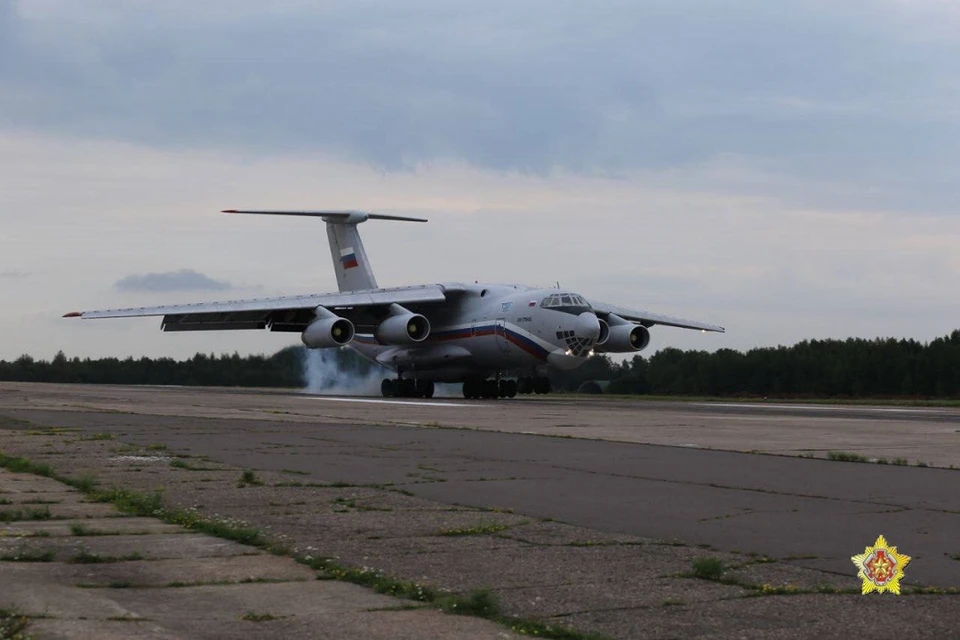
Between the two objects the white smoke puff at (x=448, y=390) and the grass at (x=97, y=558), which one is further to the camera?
the white smoke puff at (x=448, y=390)

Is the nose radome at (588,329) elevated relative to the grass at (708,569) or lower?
elevated

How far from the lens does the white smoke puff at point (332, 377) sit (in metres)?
49.5

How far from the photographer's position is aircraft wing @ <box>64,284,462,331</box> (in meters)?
38.3

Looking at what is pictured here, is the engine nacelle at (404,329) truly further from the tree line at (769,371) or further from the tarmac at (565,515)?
the tarmac at (565,515)

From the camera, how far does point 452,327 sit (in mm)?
38438

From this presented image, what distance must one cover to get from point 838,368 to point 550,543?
4545 centimetres

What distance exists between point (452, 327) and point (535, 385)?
3312 millimetres

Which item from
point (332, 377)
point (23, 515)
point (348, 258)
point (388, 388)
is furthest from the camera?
point (332, 377)

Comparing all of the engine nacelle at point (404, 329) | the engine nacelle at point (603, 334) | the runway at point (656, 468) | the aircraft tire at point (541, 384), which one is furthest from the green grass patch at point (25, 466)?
the aircraft tire at point (541, 384)

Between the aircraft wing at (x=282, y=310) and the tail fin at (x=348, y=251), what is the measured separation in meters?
5.35

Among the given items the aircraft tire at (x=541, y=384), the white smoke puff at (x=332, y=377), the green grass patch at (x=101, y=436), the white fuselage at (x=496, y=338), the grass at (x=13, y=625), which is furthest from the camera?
the white smoke puff at (x=332, y=377)

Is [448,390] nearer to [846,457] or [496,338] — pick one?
[496,338]

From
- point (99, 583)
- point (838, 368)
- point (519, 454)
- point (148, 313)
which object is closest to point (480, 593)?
point (99, 583)

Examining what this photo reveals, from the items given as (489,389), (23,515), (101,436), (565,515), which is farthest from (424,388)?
(23,515)
